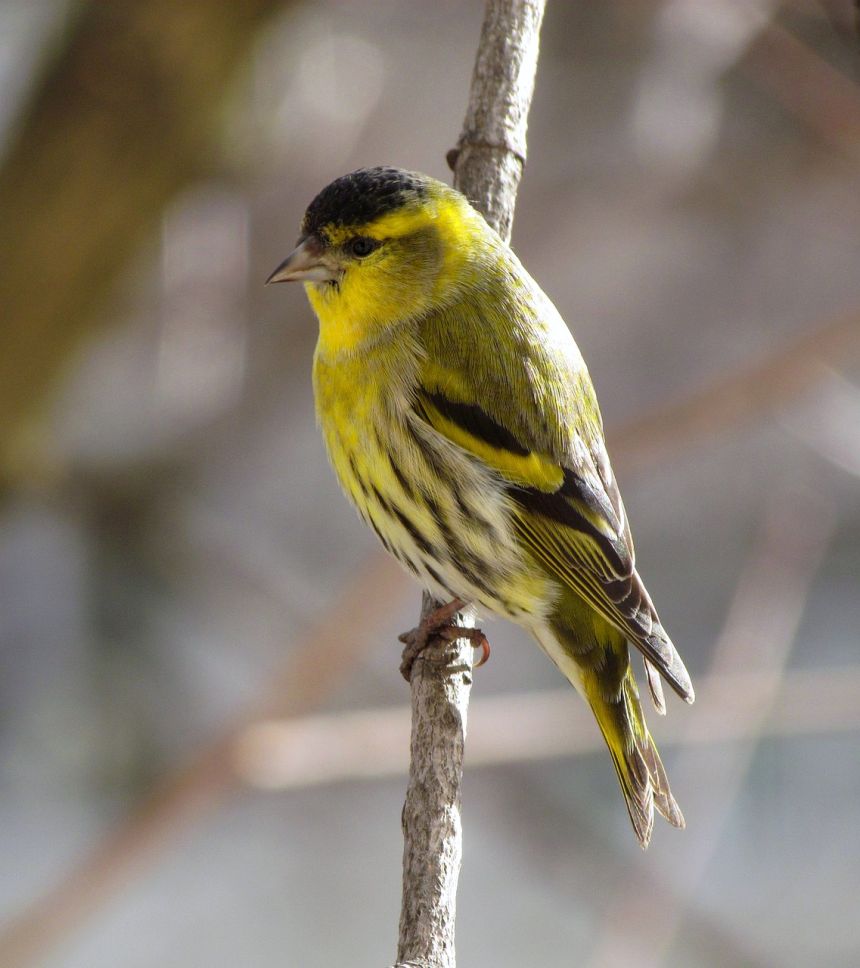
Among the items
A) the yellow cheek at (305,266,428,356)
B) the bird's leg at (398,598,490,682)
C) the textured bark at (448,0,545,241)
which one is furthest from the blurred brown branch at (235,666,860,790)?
the textured bark at (448,0,545,241)

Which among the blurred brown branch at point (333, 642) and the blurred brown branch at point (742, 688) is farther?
the blurred brown branch at point (742, 688)

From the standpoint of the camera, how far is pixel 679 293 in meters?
5.84

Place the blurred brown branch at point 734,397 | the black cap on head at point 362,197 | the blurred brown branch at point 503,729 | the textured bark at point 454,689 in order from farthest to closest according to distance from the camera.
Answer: the blurred brown branch at point 503,729 < the blurred brown branch at point 734,397 < the black cap on head at point 362,197 < the textured bark at point 454,689

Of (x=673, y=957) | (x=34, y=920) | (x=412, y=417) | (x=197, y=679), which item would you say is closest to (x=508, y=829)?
(x=673, y=957)

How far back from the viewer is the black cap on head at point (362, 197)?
2.62 metres

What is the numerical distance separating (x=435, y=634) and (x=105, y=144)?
2.29 metres

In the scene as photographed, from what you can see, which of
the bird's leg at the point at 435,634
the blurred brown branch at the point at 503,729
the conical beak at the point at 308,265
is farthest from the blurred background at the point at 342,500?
the conical beak at the point at 308,265

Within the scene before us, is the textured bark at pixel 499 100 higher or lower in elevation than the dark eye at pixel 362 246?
higher

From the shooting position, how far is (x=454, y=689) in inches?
95.0

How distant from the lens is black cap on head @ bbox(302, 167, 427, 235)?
262 cm

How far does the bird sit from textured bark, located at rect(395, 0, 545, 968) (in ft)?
0.29

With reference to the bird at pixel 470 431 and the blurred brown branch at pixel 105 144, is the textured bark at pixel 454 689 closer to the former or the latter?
the bird at pixel 470 431

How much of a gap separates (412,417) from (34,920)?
1702 millimetres

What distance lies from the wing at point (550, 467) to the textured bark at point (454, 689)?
9.8 inches
